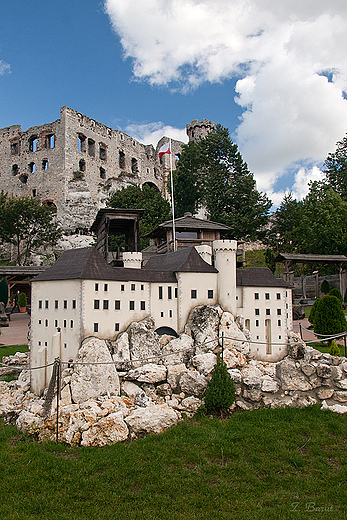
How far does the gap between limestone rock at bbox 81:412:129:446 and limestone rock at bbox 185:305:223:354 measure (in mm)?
6519

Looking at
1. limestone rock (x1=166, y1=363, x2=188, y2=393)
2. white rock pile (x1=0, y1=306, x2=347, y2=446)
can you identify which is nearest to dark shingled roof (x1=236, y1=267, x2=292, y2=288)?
white rock pile (x1=0, y1=306, x2=347, y2=446)

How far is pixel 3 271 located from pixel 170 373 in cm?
2565

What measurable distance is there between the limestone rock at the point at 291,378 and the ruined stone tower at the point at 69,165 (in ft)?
138

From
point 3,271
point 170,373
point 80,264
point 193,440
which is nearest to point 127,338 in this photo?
point 170,373

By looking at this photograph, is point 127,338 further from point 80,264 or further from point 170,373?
point 80,264

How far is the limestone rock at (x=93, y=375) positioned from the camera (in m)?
18.7

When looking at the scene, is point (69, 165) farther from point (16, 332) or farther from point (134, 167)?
point (16, 332)

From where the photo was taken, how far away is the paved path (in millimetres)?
28766

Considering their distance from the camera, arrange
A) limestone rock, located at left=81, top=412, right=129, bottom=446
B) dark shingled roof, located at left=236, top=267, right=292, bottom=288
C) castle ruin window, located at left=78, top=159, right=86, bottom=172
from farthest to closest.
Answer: castle ruin window, located at left=78, top=159, right=86, bottom=172 → dark shingled roof, located at left=236, top=267, right=292, bottom=288 → limestone rock, located at left=81, top=412, right=129, bottom=446

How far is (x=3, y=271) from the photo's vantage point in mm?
38344

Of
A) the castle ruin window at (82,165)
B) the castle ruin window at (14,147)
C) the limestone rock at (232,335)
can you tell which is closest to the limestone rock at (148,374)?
the limestone rock at (232,335)

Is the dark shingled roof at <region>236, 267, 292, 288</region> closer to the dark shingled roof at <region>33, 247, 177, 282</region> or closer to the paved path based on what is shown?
the dark shingled roof at <region>33, 247, 177, 282</region>

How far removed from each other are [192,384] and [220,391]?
1691 mm

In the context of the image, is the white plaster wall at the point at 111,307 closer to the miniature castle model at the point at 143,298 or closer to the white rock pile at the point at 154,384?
the miniature castle model at the point at 143,298
